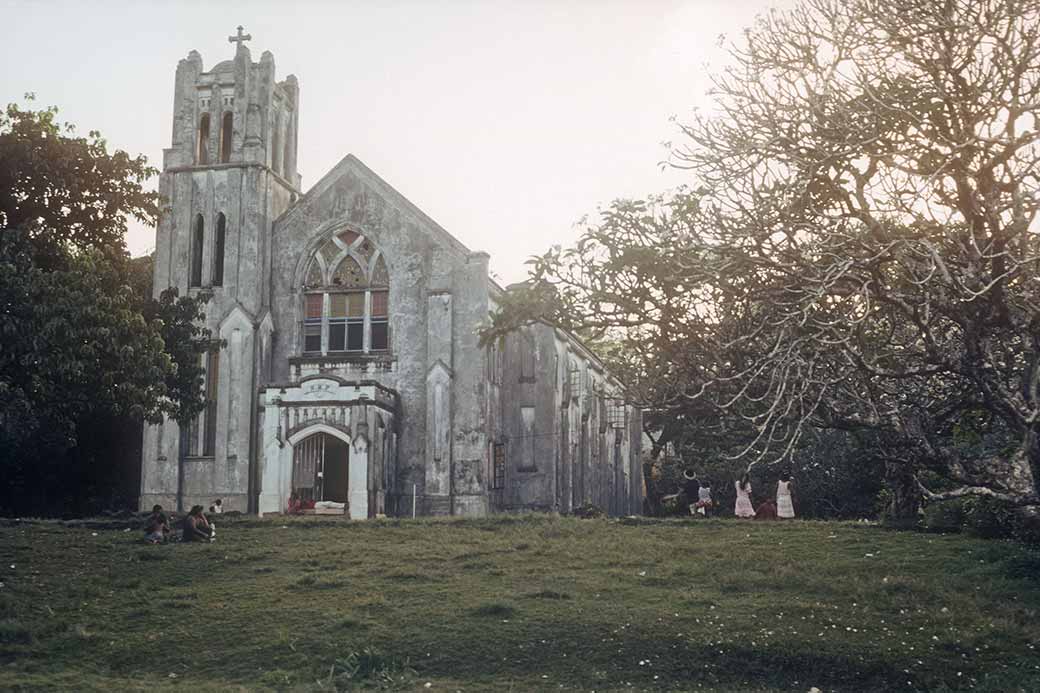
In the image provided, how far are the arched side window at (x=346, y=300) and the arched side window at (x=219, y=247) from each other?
9.28ft

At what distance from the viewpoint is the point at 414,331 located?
35250 millimetres

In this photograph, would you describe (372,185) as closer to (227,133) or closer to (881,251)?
(227,133)

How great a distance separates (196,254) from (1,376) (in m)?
13.7

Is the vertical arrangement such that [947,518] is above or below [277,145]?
below

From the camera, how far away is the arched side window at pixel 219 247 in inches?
1437

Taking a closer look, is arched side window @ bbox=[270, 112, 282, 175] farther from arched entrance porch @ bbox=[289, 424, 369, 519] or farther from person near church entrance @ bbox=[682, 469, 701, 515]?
person near church entrance @ bbox=[682, 469, 701, 515]

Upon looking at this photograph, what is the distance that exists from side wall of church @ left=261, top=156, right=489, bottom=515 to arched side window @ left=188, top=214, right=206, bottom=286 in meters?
2.35

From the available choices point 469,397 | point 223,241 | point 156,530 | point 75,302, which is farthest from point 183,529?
point 223,241

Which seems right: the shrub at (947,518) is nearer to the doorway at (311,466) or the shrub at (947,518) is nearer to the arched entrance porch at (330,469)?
the arched entrance porch at (330,469)

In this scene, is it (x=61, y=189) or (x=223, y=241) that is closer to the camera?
(x=61, y=189)

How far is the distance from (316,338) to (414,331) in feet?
10.7

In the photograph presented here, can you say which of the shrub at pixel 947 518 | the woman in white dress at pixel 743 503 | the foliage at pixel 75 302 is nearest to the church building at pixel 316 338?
the foliage at pixel 75 302

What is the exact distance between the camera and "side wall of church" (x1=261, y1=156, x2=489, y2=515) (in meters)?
34.0

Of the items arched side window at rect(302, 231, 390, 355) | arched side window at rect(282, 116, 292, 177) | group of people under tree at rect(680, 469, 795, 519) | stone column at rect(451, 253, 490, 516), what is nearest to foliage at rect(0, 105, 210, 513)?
arched side window at rect(302, 231, 390, 355)
